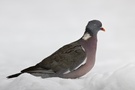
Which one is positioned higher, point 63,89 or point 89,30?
point 89,30

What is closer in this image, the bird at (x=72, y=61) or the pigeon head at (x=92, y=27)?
the bird at (x=72, y=61)

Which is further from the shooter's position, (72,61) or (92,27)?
(92,27)

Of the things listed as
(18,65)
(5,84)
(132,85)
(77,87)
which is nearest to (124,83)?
(132,85)

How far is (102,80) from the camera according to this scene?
8.73ft

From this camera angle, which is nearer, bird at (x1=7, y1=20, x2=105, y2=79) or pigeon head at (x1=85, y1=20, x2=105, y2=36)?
bird at (x1=7, y1=20, x2=105, y2=79)

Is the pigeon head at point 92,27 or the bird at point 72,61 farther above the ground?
the pigeon head at point 92,27

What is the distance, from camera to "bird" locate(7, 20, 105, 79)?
3.48 meters

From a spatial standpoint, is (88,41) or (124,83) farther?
(88,41)

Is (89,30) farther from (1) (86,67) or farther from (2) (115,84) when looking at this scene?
(2) (115,84)

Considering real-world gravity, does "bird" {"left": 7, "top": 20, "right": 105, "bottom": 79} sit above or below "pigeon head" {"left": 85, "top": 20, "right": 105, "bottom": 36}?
below

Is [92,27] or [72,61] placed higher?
[92,27]

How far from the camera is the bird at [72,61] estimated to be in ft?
11.4

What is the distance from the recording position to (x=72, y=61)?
3549 millimetres

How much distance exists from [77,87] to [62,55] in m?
0.85
